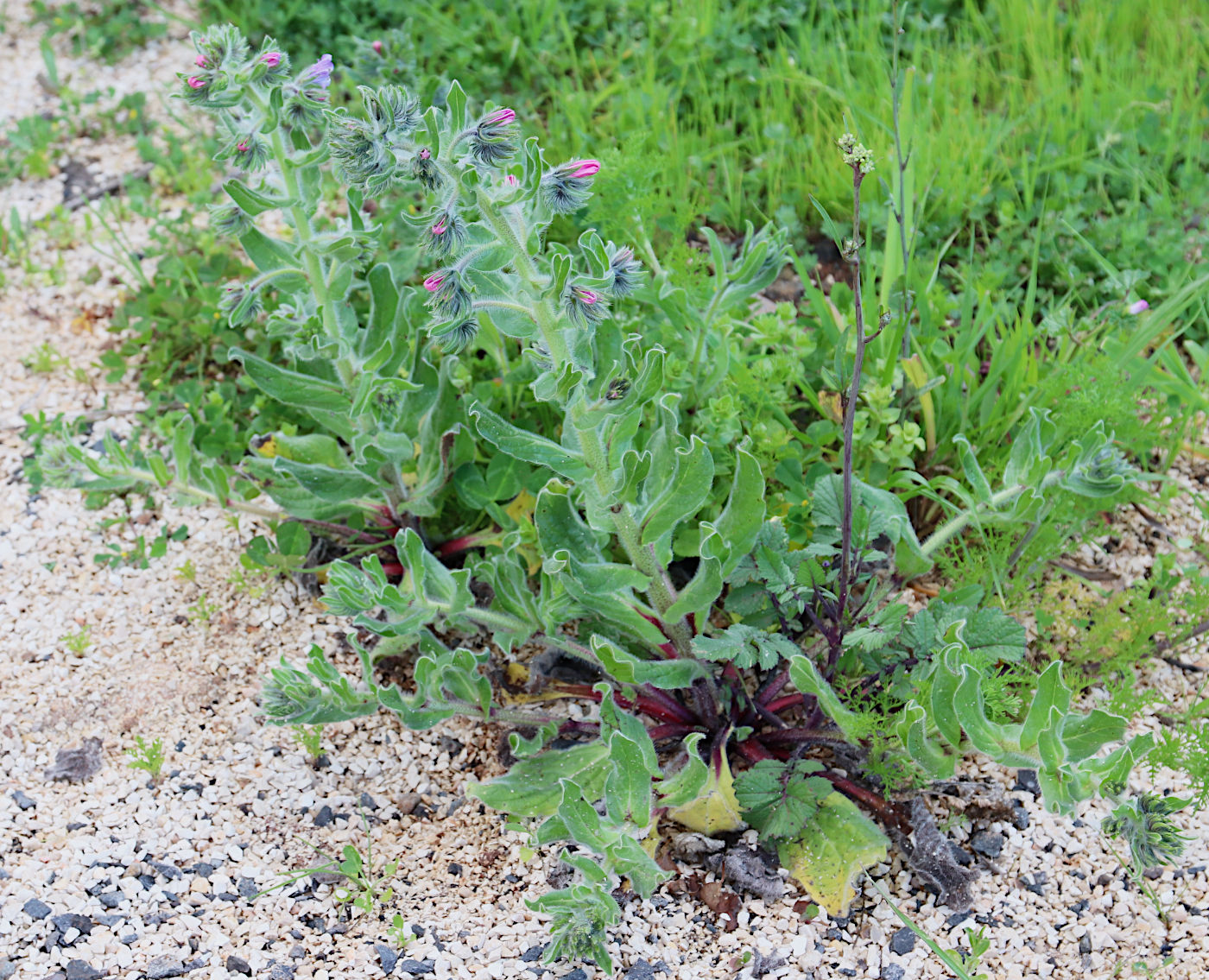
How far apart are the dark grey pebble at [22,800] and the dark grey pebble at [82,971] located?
0.52 metres

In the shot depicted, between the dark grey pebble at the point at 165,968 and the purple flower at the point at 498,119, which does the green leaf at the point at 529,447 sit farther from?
→ the dark grey pebble at the point at 165,968

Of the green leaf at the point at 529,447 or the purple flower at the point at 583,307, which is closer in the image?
the purple flower at the point at 583,307

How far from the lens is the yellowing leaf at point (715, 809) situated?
250 cm

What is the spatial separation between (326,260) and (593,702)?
131 cm

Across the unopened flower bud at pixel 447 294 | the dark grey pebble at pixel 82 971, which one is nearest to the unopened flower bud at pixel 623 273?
the unopened flower bud at pixel 447 294

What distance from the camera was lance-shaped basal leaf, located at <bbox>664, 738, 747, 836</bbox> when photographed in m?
2.49

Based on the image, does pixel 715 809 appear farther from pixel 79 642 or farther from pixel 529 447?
pixel 79 642

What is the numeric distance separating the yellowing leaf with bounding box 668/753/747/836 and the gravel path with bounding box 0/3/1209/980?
0.17m

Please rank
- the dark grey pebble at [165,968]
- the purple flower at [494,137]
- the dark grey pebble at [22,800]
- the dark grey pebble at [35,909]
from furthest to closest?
the dark grey pebble at [22,800] < the dark grey pebble at [35,909] < the dark grey pebble at [165,968] < the purple flower at [494,137]

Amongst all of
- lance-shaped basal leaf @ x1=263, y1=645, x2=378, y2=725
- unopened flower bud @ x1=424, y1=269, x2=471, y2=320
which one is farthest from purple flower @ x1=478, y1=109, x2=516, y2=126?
lance-shaped basal leaf @ x1=263, y1=645, x2=378, y2=725

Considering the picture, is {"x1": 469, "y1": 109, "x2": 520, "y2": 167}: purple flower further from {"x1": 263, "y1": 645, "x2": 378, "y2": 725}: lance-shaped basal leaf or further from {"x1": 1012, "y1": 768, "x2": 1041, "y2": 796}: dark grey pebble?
{"x1": 1012, "y1": 768, "x2": 1041, "y2": 796}: dark grey pebble

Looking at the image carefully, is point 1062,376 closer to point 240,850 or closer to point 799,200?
point 799,200

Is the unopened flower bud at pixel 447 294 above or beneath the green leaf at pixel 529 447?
above

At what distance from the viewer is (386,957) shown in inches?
89.7
